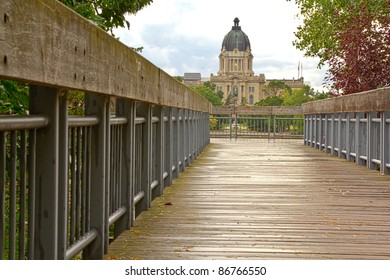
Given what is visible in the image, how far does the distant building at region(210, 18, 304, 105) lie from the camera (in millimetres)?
185000

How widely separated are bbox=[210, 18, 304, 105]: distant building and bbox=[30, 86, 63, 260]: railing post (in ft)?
572

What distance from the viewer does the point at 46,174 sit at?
9.75ft

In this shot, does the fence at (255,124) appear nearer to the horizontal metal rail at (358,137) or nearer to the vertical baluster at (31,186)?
the horizontal metal rail at (358,137)

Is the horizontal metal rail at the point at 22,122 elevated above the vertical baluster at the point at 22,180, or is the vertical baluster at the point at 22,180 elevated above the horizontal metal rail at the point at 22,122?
the horizontal metal rail at the point at 22,122

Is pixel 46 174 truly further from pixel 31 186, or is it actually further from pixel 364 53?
pixel 364 53

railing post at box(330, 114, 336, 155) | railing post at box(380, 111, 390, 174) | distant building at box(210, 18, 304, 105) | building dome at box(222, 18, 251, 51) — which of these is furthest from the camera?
building dome at box(222, 18, 251, 51)

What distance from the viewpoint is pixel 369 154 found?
39.0 ft

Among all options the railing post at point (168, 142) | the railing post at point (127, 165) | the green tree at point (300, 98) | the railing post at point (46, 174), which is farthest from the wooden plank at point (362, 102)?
the green tree at point (300, 98)

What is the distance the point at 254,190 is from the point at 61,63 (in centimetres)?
581

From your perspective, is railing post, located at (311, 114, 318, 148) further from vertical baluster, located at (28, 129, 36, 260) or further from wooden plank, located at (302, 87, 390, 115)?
vertical baluster, located at (28, 129, 36, 260)

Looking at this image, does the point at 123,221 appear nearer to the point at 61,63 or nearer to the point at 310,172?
the point at 61,63

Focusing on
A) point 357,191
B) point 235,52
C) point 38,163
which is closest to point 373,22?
point 357,191

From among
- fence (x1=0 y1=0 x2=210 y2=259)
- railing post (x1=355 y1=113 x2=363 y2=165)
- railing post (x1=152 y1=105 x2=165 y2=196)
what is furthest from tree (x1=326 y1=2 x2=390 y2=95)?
fence (x1=0 y1=0 x2=210 y2=259)

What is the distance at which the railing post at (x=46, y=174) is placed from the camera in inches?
116
